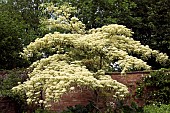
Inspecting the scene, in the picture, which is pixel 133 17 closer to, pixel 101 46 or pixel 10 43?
pixel 10 43

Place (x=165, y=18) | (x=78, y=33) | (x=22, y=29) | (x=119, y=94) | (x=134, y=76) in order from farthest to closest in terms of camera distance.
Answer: (x=165, y=18) → (x=22, y=29) → (x=134, y=76) → (x=78, y=33) → (x=119, y=94)

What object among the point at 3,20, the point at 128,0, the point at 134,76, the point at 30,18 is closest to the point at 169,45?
the point at 128,0

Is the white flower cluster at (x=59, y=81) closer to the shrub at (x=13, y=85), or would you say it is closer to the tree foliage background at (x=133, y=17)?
the shrub at (x=13, y=85)

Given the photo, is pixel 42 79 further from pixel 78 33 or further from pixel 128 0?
pixel 128 0

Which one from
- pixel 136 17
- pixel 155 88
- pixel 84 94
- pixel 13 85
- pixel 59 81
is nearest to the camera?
pixel 59 81

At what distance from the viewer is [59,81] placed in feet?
18.5

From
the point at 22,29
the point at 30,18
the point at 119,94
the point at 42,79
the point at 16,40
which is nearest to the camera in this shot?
the point at 42,79

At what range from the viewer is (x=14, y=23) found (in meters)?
11.9

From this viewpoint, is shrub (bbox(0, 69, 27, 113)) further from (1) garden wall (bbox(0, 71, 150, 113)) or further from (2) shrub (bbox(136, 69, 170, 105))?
(2) shrub (bbox(136, 69, 170, 105))

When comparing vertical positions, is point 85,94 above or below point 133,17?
below

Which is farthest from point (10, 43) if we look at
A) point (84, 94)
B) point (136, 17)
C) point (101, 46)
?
point (101, 46)

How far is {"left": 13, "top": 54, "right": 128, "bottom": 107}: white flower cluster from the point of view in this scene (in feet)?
18.2

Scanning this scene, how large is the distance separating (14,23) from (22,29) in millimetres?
447

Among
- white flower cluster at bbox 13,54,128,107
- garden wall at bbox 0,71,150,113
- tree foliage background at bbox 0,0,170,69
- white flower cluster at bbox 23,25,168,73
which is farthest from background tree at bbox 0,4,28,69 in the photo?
white flower cluster at bbox 13,54,128,107
